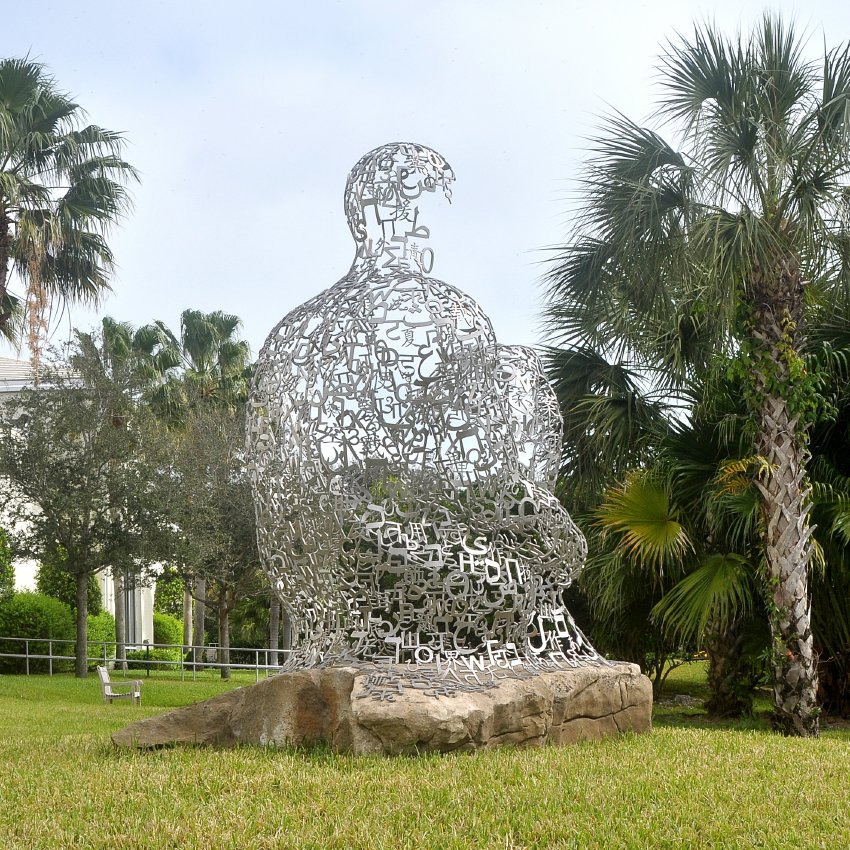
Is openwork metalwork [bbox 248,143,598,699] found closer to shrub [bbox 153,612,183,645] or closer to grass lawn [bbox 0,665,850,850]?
grass lawn [bbox 0,665,850,850]

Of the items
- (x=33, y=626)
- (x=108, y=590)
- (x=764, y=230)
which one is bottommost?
(x=33, y=626)

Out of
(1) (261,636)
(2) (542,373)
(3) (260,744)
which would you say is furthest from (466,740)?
(1) (261,636)

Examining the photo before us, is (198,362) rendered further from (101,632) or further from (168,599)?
(168,599)

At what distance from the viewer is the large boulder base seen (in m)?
6.81

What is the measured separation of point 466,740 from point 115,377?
1410 cm

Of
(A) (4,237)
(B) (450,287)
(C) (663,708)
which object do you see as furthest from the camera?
(A) (4,237)

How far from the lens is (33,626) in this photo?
2330cm

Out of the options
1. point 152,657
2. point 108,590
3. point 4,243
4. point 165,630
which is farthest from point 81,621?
point 165,630

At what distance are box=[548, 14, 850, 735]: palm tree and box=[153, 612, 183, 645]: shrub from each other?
2733 cm

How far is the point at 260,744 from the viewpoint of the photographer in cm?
735

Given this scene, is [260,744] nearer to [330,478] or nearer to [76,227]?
[330,478]

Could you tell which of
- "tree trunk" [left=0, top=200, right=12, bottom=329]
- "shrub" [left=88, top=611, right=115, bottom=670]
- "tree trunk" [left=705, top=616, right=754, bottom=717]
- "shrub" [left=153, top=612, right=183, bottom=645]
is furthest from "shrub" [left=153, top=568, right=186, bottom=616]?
"tree trunk" [left=705, top=616, right=754, bottom=717]

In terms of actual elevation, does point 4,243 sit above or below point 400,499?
above

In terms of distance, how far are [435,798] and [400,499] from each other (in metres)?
2.50
